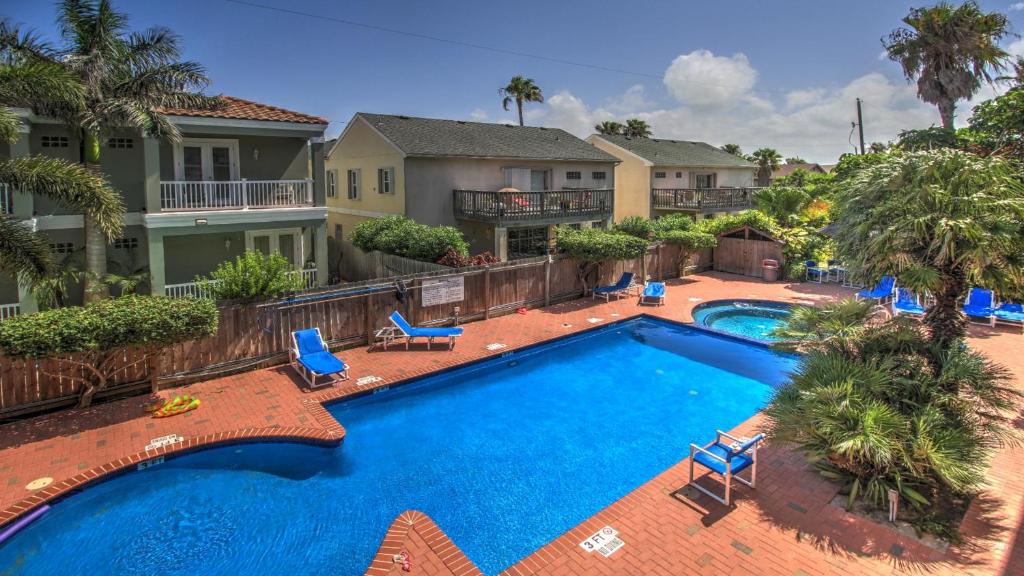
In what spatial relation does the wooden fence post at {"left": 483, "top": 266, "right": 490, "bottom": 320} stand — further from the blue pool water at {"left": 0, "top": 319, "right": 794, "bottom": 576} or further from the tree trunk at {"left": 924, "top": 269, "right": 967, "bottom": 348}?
the tree trunk at {"left": 924, "top": 269, "right": 967, "bottom": 348}

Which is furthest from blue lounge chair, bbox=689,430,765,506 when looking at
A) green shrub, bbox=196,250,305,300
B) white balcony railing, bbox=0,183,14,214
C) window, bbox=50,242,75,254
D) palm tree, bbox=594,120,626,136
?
palm tree, bbox=594,120,626,136

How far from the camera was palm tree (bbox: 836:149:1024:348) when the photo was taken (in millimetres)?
7426

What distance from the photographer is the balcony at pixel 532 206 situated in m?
23.0

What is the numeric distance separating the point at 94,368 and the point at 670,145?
125ft

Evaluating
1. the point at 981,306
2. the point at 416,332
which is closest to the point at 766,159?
the point at 981,306

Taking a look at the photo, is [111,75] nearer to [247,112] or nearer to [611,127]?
[247,112]

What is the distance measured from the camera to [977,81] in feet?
84.0

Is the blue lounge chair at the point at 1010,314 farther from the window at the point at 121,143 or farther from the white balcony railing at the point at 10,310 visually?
the white balcony railing at the point at 10,310

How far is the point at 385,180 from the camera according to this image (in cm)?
2459

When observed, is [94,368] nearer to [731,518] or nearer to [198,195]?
[198,195]

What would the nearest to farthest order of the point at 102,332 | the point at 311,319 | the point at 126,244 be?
the point at 102,332 < the point at 311,319 < the point at 126,244

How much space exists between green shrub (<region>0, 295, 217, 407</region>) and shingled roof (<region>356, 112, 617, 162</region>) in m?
13.8

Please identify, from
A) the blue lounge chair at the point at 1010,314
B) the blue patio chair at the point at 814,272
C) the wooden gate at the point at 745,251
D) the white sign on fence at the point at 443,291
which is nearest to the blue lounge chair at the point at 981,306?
the blue lounge chair at the point at 1010,314

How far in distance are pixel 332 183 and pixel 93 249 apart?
18182 mm
